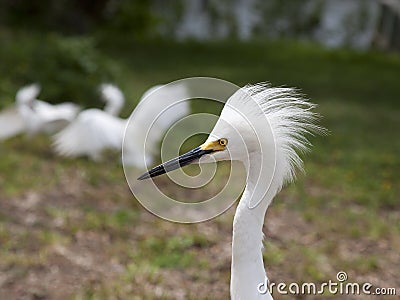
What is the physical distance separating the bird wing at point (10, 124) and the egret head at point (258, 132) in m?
4.89

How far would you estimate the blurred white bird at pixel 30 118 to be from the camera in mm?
7145

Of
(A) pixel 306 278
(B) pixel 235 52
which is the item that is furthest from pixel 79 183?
(B) pixel 235 52

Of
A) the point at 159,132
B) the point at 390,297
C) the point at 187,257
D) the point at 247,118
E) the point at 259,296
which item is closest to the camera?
the point at 247,118

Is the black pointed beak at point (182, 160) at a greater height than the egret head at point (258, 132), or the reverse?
the egret head at point (258, 132)

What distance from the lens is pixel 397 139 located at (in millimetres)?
8766

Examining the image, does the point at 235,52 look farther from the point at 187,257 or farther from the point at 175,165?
the point at 175,165

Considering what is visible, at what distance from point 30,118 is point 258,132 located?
4.94 meters

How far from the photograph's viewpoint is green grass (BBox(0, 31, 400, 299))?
15.1 ft

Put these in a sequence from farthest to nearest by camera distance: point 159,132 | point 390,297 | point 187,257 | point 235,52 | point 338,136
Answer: point 235,52 → point 338,136 → point 159,132 → point 187,257 → point 390,297

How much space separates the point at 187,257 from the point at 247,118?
2498 millimetres

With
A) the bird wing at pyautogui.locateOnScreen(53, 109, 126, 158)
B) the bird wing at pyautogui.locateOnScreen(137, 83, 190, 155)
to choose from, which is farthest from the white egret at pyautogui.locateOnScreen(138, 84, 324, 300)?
the bird wing at pyautogui.locateOnScreen(53, 109, 126, 158)

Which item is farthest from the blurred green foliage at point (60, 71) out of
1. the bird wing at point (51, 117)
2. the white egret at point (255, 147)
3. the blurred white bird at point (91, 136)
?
the white egret at point (255, 147)

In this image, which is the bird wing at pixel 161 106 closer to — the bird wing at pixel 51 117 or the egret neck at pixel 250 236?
the bird wing at pixel 51 117

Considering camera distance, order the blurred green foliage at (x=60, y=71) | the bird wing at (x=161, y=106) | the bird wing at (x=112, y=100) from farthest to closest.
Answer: the blurred green foliage at (x=60, y=71)
the bird wing at (x=112, y=100)
the bird wing at (x=161, y=106)
